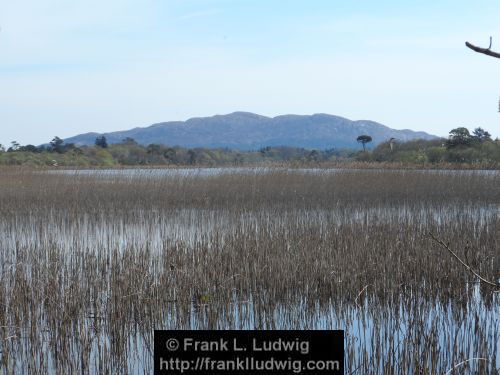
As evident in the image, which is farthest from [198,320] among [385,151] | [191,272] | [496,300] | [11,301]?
[385,151]

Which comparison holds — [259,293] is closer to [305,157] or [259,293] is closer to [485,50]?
[485,50]

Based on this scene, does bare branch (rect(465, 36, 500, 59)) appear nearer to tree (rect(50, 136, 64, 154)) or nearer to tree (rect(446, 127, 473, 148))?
tree (rect(446, 127, 473, 148))

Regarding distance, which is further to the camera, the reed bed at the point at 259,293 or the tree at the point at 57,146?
the tree at the point at 57,146

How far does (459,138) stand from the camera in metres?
33.3

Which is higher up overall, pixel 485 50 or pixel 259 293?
pixel 485 50

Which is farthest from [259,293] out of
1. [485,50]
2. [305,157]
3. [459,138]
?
[305,157]

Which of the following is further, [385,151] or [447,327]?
[385,151]

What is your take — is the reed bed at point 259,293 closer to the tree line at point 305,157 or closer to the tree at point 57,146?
the tree line at point 305,157

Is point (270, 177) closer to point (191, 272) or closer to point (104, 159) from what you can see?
point (191, 272)

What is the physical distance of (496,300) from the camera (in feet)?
19.3

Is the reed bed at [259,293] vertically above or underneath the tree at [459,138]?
underneath

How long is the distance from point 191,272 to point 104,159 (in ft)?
119

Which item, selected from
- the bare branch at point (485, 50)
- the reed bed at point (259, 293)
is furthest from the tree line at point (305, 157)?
the bare branch at point (485, 50)

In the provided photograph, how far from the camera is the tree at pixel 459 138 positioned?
3316cm
